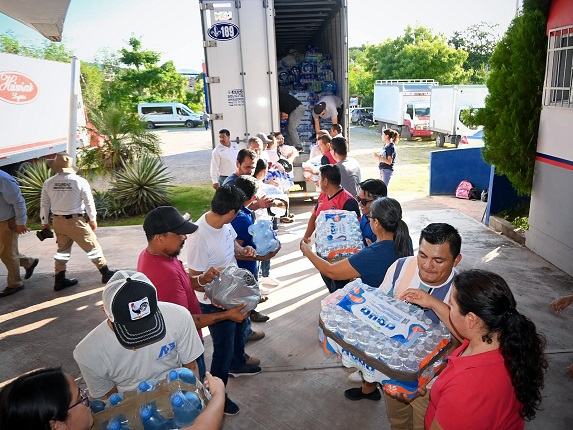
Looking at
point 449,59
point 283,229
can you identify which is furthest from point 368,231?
Result: point 449,59

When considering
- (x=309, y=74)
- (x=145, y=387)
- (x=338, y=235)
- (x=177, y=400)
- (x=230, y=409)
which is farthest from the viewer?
(x=309, y=74)

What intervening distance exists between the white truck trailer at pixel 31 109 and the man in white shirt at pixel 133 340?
967 centimetres

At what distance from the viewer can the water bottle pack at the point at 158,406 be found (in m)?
1.74

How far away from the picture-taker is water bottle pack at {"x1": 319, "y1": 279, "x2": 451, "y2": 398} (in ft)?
7.20

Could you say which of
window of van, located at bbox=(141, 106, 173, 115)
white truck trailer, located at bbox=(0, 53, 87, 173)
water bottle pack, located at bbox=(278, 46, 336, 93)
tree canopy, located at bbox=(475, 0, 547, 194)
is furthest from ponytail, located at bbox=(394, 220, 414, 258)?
window of van, located at bbox=(141, 106, 173, 115)

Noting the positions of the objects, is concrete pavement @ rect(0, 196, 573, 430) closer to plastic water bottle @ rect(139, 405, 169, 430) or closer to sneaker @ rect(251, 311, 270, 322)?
sneaker @ rect(251, 311, 270, 322)

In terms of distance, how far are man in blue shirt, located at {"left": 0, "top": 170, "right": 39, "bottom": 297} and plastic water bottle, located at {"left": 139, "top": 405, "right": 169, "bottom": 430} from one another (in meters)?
5.09


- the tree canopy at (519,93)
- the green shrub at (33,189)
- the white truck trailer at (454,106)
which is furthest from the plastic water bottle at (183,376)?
the white truck trailer at (454,106)

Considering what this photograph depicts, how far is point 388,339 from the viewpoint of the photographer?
2.24 metres

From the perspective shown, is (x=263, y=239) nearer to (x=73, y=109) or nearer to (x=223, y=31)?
(x=223, y=31)

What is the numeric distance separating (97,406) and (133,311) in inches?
16.8

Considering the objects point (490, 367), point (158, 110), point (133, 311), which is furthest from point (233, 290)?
point (158, 110)

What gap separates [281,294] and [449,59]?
30016mm

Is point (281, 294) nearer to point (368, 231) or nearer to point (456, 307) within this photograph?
point (368, 231)
